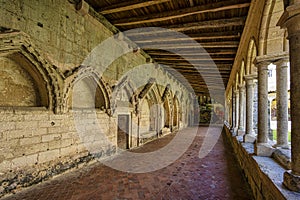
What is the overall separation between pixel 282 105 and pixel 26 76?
3.95m

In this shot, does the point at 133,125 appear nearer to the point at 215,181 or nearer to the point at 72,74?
the point at 72,74

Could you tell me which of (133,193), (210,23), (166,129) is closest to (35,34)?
(133,193)

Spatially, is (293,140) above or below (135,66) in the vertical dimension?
below

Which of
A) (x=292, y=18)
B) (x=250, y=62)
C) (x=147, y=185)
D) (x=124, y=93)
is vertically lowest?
(x=147, y=185)

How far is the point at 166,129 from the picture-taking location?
10031 mm

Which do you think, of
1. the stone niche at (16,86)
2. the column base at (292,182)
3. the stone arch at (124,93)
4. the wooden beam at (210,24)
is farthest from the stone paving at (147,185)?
the wooden beam at (210,24)

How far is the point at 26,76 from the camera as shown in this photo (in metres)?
3.16

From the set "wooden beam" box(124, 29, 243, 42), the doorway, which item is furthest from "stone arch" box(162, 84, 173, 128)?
"wooden beam" box(124, 29, 243, 42)

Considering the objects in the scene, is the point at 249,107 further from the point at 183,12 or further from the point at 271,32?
the point at 183,12

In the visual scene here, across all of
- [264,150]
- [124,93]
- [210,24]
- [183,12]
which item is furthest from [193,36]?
[264,150]

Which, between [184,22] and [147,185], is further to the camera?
[184,22]

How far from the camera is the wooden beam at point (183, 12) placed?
11.5 feet

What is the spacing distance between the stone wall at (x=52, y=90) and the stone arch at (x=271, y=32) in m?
3.32

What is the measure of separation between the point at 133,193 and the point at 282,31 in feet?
10.4
